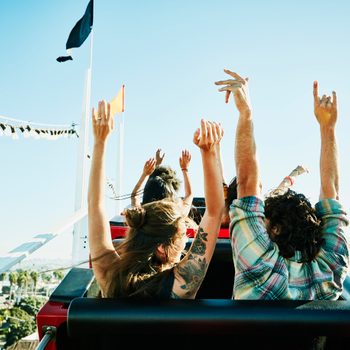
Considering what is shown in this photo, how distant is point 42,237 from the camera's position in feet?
9.56

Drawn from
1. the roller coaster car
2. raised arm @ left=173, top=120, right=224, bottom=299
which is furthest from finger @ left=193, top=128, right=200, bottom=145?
the roller coaster car

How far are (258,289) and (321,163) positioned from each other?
25.8 inches

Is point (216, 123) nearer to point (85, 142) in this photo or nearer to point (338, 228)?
point (338, 228)

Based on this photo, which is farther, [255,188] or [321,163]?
[321,163]

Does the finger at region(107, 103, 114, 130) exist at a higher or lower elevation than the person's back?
higher

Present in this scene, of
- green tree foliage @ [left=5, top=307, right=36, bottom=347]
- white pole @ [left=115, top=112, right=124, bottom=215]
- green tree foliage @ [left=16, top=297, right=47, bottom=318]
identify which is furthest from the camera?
green tree foliage @ [left=16, top=297, right=47, bottom=318]

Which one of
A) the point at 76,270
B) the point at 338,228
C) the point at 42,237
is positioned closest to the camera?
the point at 338,228

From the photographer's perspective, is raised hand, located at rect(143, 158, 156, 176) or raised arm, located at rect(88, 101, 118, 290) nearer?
raised arm, located at rect(88, 101, 118, 290)

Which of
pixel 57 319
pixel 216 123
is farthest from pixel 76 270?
pixel 216 123

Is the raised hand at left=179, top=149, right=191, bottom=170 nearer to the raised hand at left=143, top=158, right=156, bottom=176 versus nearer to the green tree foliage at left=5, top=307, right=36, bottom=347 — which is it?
the raised hand at left=143, top=158, right=156, bottom=176

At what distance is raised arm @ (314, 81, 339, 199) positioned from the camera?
1.71m

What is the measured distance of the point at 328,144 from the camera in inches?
70.5

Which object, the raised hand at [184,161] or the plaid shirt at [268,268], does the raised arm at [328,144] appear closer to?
the plaid shirt at [268,268]

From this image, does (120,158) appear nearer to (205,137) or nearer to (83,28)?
(83,28)
